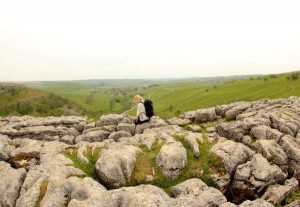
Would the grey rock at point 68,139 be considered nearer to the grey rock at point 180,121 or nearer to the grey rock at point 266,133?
the grey rock at point 180,121

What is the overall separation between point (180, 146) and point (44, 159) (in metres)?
13.2

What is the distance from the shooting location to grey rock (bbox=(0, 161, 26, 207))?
22.4m

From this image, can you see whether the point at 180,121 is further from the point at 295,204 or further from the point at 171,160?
the point at 295,204

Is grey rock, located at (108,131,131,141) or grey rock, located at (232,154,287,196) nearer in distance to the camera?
grey rock, located at (232,154,287,196)

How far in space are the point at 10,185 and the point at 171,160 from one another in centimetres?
1338

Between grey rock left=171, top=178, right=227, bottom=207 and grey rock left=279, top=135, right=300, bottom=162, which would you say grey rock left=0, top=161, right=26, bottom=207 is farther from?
grey rock left=279, top=135, right=300, bottom=162

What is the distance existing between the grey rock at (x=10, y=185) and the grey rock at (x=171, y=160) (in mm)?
11702

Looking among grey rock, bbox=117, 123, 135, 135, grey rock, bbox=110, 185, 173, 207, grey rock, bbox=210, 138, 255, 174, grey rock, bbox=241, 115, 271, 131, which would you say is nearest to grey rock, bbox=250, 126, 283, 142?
grey rock, bbox=241, 115, 271, 131

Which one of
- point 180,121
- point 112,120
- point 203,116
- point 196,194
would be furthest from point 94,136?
point 203,116

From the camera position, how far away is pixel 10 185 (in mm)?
23453

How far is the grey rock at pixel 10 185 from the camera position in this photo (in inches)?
880

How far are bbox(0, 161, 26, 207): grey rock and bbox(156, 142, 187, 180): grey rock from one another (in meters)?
11.7

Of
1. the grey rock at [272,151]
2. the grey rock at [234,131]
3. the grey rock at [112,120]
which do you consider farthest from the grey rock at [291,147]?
the grey rock at [112,120]

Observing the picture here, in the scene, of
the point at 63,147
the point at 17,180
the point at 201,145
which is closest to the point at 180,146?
the point at 201,145
